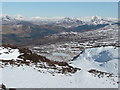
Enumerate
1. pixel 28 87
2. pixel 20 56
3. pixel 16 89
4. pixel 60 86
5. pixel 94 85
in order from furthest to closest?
1. pixel 20 56
2. pixel 94 85
3. pixel 60 86
4. pixel 28 87
5. pixel 16 89

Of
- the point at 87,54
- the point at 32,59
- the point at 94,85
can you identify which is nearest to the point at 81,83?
the point at 94,85

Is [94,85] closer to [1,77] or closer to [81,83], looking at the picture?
[81,83]

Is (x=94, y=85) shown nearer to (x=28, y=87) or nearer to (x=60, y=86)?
(x=60, y=86)

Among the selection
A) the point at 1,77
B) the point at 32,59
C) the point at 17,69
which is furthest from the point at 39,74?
the point at 32,59

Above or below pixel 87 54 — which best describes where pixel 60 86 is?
above

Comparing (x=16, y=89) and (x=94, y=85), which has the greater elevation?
(x=16, y=89)

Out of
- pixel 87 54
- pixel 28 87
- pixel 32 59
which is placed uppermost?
pixel 28 87

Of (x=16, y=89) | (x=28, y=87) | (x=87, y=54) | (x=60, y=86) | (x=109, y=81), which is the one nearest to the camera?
(x=16, y=89)

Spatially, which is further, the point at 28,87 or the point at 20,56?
the point at 20,56

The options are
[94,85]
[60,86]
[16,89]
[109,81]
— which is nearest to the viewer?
[16,89]
